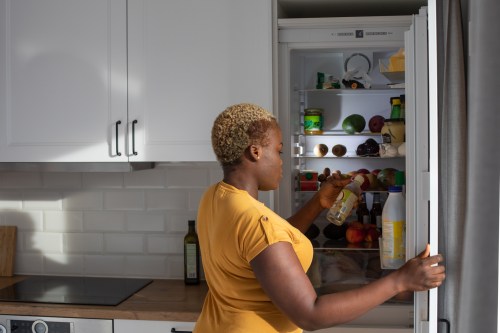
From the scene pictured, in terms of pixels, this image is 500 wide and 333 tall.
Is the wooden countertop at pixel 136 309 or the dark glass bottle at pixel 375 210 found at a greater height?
the dark glass bottle at pixel 375 210

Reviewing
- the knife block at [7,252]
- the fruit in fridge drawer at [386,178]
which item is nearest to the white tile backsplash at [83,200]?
the knife block at [7,252]

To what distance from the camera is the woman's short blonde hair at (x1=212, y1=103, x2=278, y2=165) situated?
175cm

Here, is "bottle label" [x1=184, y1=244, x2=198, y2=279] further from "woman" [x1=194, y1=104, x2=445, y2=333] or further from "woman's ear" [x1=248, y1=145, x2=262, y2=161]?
"woman's ear" [x1=248, y1=145, x2=262, y2=161]

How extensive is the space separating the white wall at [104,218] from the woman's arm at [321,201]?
2.07 feet

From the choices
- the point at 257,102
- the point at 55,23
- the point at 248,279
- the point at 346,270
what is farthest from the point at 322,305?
the point at 55,23

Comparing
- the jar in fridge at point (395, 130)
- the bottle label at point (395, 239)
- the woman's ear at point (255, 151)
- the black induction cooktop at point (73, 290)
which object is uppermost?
the jar in fridge at point (395, 130)

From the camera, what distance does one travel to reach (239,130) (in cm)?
175

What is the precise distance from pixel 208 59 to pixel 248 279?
3.41 ft

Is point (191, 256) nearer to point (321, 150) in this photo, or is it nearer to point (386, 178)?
point (321, 150)

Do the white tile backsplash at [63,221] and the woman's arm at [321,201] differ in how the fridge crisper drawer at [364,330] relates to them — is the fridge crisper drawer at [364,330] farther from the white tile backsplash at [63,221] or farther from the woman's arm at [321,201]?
the white tile backsplash at [63,221]

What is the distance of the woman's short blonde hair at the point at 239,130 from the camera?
68.9 inches

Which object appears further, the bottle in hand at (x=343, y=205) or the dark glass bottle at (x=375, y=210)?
the dark glass bottle at (x=375, y=210)

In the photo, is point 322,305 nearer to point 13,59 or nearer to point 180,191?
point 180,191

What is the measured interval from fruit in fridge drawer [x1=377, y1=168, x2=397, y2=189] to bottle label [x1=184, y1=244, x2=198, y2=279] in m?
0.79
